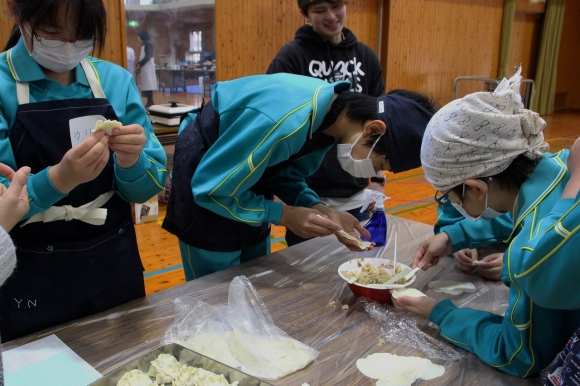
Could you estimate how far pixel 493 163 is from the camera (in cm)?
109

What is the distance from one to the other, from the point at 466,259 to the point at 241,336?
864 millimetres

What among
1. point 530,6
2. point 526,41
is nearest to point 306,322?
point 530,6

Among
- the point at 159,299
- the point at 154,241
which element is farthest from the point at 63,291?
the point at 154,241

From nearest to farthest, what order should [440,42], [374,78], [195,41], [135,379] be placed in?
[135,379]
[374,78]
[195,41]
[440,42]

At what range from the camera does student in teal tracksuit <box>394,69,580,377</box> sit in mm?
977

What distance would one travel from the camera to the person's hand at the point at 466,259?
1648 millimetres

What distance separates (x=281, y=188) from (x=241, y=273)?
1.35ft

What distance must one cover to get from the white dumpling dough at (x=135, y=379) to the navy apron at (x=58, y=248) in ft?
1.43

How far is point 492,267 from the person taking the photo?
158cm

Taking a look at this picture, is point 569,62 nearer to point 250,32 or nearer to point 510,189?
point 250,32

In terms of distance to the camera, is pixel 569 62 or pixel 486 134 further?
pixel 569 62

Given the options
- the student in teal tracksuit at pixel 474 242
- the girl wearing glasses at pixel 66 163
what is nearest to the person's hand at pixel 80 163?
the girl wearing glasses at pixel 66 163

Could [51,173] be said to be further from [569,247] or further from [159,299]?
[569,247]

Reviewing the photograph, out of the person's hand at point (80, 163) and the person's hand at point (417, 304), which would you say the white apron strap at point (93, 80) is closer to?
the person's hand at point (80, 163)
